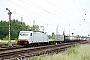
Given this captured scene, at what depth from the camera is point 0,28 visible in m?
85.2

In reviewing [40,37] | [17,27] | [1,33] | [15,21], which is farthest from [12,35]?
[40,37]

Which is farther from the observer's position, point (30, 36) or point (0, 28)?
point (0, 28)

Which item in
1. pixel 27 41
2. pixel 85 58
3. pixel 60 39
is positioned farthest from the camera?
pixel 60 39

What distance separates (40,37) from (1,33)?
45.9 metres

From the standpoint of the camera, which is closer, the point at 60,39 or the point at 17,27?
the point at 60,39

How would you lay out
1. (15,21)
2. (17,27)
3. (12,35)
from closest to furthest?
(12,35), (17,27), (15,21)

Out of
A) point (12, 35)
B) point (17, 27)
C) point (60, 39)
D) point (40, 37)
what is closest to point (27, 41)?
point (40, 37)

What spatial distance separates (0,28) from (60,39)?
31415 millimetres

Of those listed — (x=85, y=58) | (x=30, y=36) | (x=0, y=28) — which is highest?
(x=0, y=28)

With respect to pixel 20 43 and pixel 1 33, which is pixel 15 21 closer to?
pixel 1 33

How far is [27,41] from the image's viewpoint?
33.9 meters

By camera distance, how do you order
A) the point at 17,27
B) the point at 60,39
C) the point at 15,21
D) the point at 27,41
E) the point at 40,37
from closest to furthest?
the point at 27,41
the point at 40,37
the point at 60,39
the point at 17,27
the point at 15,21

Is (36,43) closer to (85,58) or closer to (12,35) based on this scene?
(85,58)

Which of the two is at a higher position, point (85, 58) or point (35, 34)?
point (35, 34)
